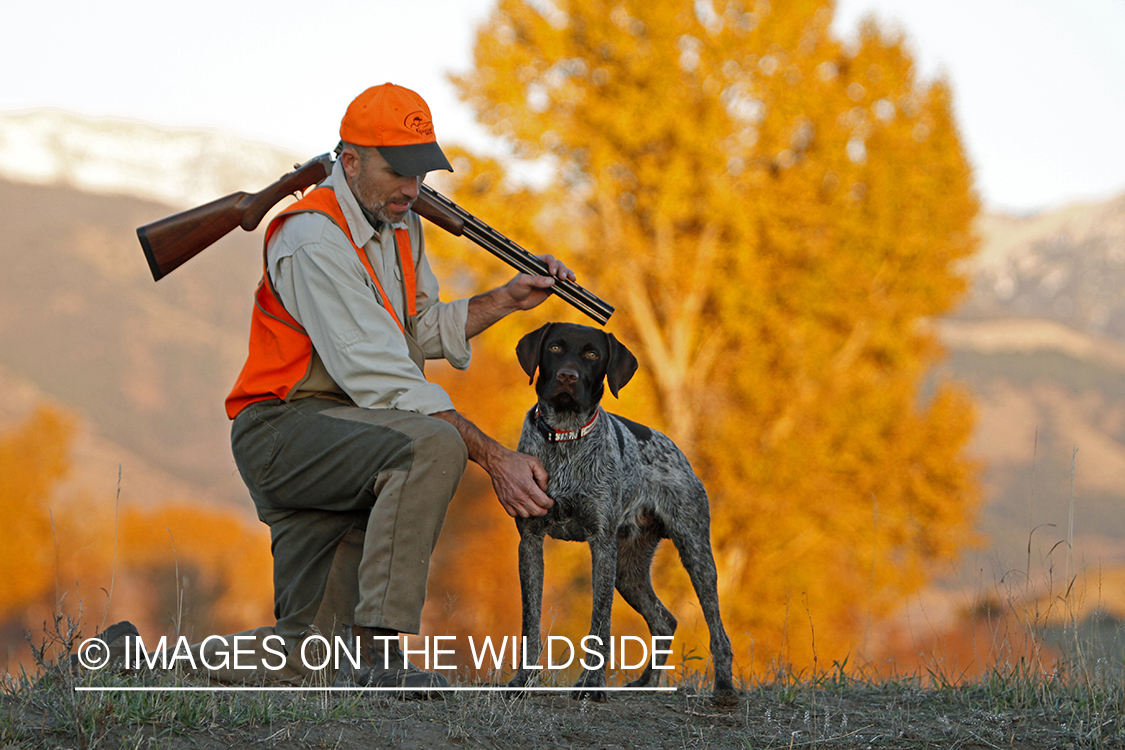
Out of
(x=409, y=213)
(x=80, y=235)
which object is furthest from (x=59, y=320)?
(x=409, y=213)

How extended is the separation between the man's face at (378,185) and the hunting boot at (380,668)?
186 cm

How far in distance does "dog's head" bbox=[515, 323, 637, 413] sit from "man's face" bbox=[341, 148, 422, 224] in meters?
0.85

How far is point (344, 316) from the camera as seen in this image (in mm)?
4320

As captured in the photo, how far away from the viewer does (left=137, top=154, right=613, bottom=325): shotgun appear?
16.0 ft

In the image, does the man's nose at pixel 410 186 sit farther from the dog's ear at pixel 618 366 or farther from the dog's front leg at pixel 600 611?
the dog's front leg at pixel 600 611

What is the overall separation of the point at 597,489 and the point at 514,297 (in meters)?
1.09

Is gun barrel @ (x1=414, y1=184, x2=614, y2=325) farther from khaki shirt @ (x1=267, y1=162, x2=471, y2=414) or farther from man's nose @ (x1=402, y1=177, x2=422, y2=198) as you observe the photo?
khaki shirt @ (x1=267, y1=162, x2=471, y2=414)

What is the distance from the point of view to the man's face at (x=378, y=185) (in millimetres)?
4566

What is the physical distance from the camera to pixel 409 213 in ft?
17.0

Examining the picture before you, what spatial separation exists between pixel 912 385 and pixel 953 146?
15.4ft

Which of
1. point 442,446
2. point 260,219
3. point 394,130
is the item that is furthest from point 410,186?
point 442,446

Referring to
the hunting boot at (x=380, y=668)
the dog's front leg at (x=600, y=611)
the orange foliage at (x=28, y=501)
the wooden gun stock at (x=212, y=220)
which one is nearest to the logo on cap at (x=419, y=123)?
the wooden gun stock at (x=212, y=220)

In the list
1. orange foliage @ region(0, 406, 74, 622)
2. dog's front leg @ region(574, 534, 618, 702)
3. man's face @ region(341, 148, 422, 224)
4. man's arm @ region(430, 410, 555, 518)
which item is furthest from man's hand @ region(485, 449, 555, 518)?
orange foliage @ region(0, 406, 74, 622)

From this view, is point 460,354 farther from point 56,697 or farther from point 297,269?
point 56,697
